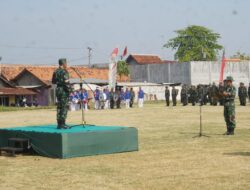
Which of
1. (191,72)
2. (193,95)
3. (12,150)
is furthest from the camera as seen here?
(191,72)

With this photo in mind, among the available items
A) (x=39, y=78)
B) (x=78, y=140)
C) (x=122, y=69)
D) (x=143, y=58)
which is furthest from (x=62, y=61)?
(x=143, y=58)

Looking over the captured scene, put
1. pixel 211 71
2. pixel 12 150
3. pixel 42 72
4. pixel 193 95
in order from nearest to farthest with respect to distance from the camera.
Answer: pixel 12 150 → pixel 193 95 → pixel 42 72 → pixel 211 71

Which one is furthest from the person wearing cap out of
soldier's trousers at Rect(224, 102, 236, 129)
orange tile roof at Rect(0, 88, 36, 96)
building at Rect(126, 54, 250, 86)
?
building at Rect(126, 54, 250, 86)

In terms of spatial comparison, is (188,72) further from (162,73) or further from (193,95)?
(193,95)

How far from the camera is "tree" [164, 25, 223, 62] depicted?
103 meters

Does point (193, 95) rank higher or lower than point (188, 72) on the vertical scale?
lower

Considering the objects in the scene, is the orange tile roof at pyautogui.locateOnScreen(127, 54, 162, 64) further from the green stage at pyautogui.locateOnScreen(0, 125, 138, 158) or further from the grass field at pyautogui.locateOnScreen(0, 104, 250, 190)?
the green stage at pyautogui.locateOnScreen(0, 125, 138, 158)

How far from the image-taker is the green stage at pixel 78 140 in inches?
486

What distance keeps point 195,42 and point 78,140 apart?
307ft

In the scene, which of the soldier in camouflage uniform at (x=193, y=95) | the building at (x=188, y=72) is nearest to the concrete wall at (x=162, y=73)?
the building at (x=188, y=72)

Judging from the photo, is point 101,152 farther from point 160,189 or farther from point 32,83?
point 32,83

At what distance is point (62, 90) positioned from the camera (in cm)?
1362

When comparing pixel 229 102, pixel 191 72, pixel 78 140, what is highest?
pixel 191 72

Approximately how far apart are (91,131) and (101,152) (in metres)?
0.60
